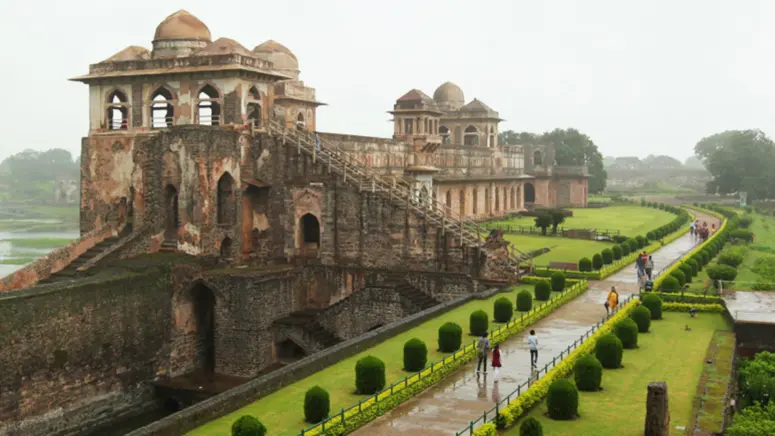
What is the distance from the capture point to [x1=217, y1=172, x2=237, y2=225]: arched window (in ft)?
114

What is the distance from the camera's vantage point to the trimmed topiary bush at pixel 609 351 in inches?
807

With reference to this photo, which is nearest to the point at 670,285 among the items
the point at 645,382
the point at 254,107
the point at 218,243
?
the point at 645,382

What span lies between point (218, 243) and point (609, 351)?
1879 cm

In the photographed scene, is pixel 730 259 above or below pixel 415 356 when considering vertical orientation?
above

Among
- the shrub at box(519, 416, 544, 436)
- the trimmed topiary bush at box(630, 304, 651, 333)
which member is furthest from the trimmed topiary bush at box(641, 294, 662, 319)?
the shrub at box(519, 416, 544, 436)

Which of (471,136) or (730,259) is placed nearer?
(730,259)

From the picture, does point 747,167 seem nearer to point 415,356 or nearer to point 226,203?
point 226,203

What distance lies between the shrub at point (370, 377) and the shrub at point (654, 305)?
11.4m

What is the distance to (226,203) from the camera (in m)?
34.8

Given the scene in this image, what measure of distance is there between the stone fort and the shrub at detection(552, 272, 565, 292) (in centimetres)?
178

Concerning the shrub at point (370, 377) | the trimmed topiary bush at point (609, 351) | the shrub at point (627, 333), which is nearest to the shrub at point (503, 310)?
the shrub at point (627, 333)

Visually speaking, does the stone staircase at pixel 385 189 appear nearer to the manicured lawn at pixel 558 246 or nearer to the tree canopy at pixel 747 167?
the manicured lawn at pixel 558 246

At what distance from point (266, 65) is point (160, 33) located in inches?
224

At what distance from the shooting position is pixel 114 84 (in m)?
36.2
